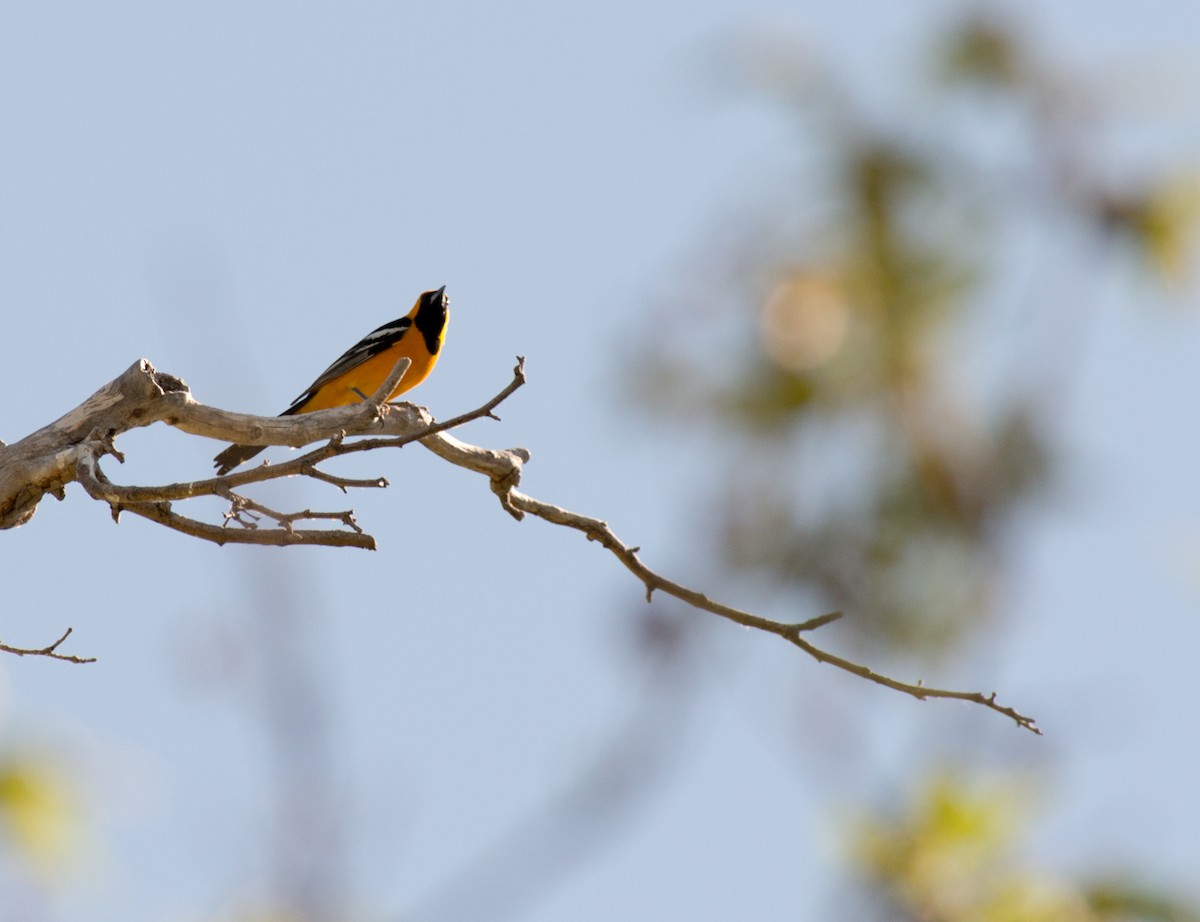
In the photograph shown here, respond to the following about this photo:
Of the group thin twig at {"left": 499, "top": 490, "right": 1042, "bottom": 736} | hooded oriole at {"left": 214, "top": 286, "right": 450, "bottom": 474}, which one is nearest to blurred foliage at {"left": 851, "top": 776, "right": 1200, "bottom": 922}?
thin twig at {"left": 499, "top": 490, "right": 1042, "bottom": 736}

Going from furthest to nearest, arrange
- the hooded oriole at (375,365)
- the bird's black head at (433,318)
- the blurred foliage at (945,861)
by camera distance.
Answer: the bird's black head at (433,318), the hooded oriole at (375,365), the blurred foliage at (945,861)

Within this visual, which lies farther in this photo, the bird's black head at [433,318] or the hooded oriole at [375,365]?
the bird's black head at [433,318]

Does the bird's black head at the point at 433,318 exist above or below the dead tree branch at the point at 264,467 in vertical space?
above

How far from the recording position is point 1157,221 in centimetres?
360

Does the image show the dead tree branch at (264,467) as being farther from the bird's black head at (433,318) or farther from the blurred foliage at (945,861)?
the bird's black head at (433,318)

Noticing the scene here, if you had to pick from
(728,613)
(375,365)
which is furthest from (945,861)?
(375,365)

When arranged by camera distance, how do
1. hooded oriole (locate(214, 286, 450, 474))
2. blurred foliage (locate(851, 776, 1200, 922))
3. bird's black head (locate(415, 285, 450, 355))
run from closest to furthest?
blurred foliage (locate(851, 776, 1200, 922)) < hooded oriole (locate(214, 286, 450, 474)) < bird's black head (locate(415, 285, 450, 355))

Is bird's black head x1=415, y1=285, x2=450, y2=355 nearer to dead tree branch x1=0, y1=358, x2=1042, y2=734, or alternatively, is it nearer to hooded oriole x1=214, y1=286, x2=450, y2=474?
hooded oriole x1=214, y1=286, x2=450, y2=474

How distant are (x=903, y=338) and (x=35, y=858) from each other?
224cm

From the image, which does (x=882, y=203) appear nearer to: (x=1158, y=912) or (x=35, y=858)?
(x=1158, y=912)

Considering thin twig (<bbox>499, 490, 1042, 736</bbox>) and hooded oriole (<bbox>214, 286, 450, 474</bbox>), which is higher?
hooded oriole (<bbox>214, 286, 450, 474</bbox>)

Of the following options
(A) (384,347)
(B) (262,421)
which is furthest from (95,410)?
(A) (384,347)

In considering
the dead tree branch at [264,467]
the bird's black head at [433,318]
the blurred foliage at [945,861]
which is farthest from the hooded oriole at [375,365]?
the blurred foliage at [945,861]

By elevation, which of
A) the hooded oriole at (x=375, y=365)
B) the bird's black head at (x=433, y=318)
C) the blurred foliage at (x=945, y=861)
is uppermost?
the bird's black head at (x=433, y=318)
